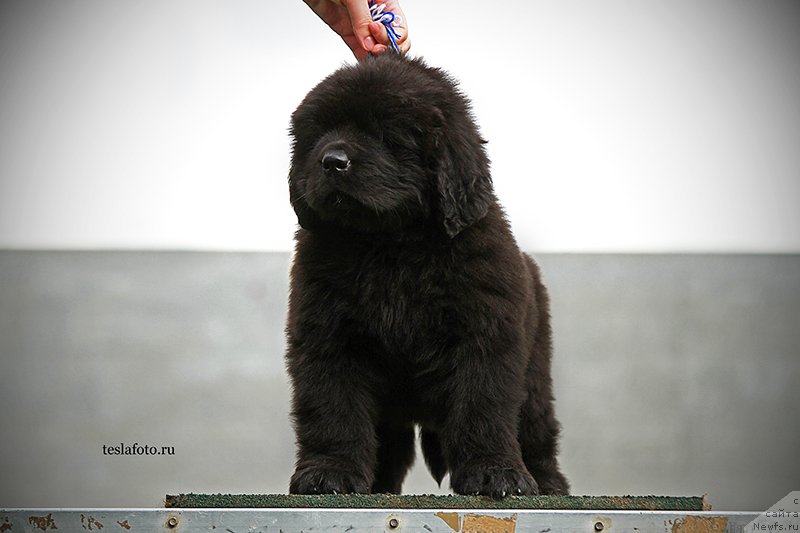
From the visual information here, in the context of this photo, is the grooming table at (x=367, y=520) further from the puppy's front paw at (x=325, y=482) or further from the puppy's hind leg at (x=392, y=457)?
the puppy's hind leg at (x=392, y=457)

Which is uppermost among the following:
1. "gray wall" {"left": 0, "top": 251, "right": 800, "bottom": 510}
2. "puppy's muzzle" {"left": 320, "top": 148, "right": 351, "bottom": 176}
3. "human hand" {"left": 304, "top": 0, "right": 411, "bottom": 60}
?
"human hand" {"left": 304, "top": 0, "right": 411, "bottom": 60}

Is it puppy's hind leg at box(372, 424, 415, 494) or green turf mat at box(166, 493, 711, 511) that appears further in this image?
puppy's hind leg at box(372, 424, 415, 494)

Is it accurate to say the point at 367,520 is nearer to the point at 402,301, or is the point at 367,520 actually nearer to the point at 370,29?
the point at 402,301

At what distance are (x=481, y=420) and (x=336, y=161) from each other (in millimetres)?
876

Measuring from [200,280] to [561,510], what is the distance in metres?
7.01

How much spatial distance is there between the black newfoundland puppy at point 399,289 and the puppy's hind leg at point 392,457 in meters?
0.46

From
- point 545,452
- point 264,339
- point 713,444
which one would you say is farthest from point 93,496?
point 545,452

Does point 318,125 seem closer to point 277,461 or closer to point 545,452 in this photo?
point 545,452

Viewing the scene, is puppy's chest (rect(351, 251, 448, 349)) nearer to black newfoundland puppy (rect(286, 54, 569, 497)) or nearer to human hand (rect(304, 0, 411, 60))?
black newfoundland puppy (rect(286, 54, 569, 497))

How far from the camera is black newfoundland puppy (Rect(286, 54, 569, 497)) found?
9.56ft

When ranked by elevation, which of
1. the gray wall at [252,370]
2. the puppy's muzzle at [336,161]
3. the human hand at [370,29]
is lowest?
the gray wall at [252,370]

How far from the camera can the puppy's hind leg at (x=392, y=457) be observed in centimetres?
357

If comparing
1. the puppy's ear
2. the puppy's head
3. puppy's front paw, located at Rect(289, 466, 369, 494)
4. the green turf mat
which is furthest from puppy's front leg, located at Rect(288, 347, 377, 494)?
the puppy's ear

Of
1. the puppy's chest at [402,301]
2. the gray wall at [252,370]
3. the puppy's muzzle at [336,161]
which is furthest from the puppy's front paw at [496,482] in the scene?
the gray wall at [252,370]
